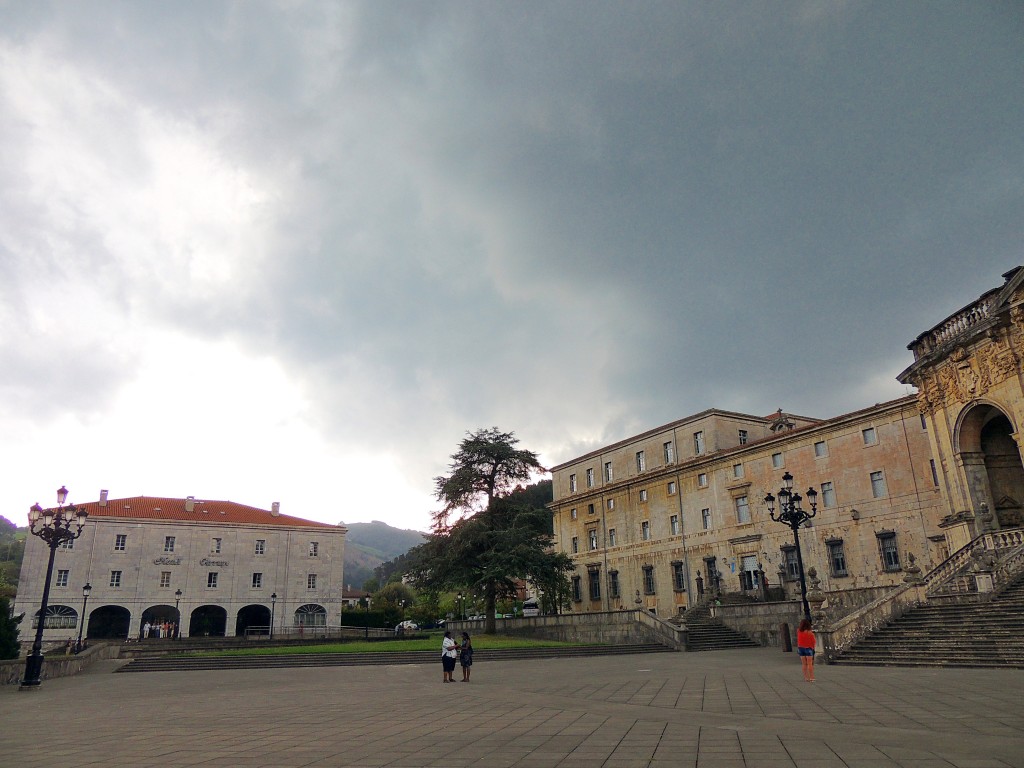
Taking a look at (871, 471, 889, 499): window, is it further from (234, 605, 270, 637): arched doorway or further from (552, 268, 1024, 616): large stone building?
(234, 605, 270, 637): arched doorway

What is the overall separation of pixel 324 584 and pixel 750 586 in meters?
38.0

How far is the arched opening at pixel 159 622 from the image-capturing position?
173ft

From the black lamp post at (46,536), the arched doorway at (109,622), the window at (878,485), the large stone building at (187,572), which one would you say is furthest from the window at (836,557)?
the arched doorway at (109,622)

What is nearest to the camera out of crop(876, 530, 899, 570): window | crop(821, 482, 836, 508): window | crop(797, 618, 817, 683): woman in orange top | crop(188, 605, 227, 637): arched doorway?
crop(797, 618, 817, 683): woman in orange top

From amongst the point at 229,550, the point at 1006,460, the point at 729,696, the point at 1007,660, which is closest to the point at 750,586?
the point at 1006,460

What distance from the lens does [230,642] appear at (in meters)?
44.6

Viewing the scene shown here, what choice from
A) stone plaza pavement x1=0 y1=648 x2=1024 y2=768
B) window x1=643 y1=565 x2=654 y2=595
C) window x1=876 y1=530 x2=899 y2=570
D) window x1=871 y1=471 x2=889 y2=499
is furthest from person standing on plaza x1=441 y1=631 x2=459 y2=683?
window x1=643 y1=565 x2=654 y2=595

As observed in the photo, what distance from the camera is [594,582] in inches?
2164

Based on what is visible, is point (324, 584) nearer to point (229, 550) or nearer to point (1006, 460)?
point (229, 550)

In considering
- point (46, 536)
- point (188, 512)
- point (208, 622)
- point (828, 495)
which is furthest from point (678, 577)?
point (188, 512)

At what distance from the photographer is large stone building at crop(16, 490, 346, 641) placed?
5253 centimetres

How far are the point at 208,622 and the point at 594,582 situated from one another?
33.7m

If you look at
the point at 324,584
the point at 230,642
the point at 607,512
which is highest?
the point at 607,512

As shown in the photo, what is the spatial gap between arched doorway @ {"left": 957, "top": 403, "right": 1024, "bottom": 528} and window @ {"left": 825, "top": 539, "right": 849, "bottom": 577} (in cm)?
1143
